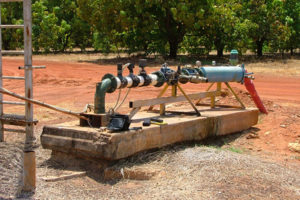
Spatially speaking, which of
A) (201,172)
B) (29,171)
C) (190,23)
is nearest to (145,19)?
(190,23)

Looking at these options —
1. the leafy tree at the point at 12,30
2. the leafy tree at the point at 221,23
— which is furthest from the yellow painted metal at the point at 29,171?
the leafy tree at the point at 12,30

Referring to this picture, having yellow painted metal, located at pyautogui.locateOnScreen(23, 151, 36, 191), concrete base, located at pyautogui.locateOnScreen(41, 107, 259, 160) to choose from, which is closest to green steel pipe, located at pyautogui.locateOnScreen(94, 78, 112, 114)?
concrete base, located at pyautogui.locateOnScreen(41, 107, 259, 160)

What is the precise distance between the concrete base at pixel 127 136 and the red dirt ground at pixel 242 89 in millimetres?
978

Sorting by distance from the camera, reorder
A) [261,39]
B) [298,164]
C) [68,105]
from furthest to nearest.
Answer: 1. [261,39]
2. [68,105]
3. [298,164]

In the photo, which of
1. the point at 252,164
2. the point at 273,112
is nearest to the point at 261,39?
the point at 273,112

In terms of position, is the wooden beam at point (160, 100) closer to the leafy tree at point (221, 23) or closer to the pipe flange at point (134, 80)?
the pipe flange at point (134, 80)

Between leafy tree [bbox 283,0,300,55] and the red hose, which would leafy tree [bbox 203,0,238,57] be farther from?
the red hose

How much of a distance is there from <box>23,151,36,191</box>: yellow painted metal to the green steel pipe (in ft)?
4.46

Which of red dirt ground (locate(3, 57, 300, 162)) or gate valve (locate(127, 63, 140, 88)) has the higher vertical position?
gate valve (locate(127, 63, 140, 88))

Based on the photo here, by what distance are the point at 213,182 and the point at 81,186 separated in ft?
4.82

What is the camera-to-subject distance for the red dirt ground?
7980 millimetres

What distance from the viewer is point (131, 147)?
5.82 metres

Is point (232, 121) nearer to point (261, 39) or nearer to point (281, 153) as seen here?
point (281, 153)

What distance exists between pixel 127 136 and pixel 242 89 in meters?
7.14
